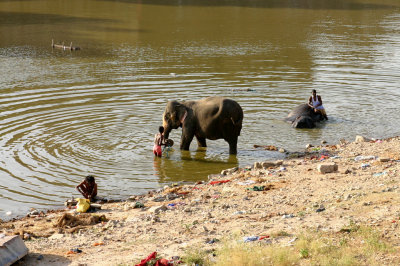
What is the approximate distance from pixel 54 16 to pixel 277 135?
102ft

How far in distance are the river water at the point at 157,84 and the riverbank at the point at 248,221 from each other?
2.10 meters

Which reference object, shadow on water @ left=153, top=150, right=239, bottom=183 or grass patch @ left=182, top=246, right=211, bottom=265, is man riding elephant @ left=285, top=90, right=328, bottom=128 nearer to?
shadow on water @ left=153, top=150, right=239, bottom=183

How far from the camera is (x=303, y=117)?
1989 centimetres

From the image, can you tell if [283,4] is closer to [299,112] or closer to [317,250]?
[299,112]

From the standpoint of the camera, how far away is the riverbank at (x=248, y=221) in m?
9.38

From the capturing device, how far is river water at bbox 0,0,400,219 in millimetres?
16656

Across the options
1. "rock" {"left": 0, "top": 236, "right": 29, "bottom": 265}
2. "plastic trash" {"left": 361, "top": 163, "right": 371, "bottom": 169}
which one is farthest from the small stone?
"rock" {"left": 0, "top": 236, "right": 29, "bottom": 265}

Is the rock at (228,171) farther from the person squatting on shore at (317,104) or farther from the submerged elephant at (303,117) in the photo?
the person squatting on shore at (317,104)

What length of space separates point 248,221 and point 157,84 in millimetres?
15568

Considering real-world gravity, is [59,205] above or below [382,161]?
A: below

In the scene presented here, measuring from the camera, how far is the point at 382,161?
14.6 metres

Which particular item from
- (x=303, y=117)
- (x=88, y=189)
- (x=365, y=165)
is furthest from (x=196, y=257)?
Answer: (x=303, y=117)

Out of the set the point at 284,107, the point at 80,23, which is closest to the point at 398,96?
the point at 284,107

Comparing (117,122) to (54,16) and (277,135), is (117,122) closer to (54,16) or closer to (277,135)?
(277,135)
